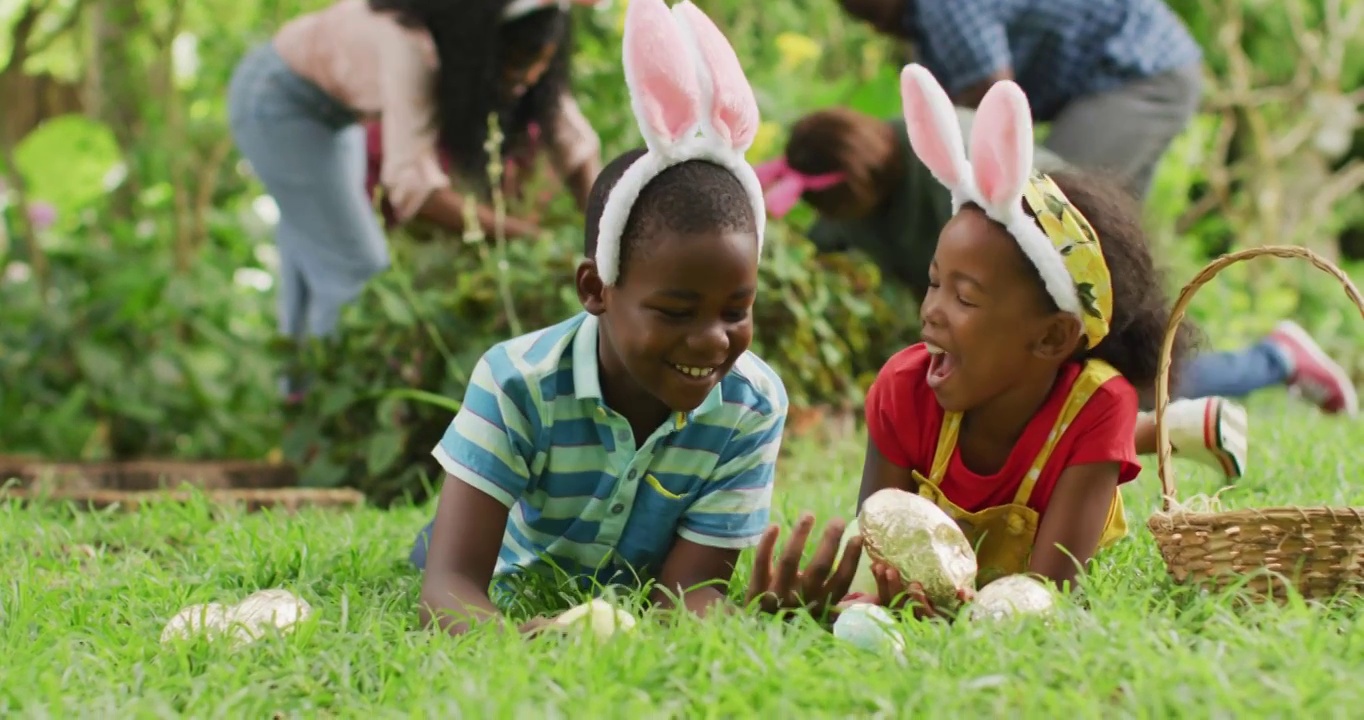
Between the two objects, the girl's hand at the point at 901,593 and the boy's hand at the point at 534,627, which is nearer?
the boy's hand at the point at 534,627

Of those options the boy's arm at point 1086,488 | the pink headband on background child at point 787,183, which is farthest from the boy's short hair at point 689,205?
the pink headband on background child at point 787,183

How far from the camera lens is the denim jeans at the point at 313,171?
15.8 ft

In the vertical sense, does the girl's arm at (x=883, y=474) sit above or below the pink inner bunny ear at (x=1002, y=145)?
below

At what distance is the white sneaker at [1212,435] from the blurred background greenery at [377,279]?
1.51 ft

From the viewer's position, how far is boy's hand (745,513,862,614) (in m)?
2.18

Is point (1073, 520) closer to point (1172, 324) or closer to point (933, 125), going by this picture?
point (1172, 324)

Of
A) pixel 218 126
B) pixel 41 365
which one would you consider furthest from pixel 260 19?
pixel 41 365

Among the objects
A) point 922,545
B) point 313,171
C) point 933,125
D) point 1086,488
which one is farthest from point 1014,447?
point 313,171

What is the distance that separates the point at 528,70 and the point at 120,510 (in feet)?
5.77

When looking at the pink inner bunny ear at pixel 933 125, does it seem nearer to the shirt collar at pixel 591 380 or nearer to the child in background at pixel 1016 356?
the child in background at pixel 1016 356

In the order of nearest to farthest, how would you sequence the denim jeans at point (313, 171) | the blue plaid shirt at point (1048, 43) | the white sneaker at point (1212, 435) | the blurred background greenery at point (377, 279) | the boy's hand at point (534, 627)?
the boy's hand at point (534, 627) → the white sneaker at point (1212, 435) → the blurred background greenery at point (377, 279) → the blue plaid shirt at point (1048, 43) → the denim jeans at point (313, 171)

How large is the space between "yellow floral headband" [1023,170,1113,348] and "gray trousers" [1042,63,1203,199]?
7.85 ft

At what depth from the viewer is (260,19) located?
7082mm

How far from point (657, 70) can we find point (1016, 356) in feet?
2.49
